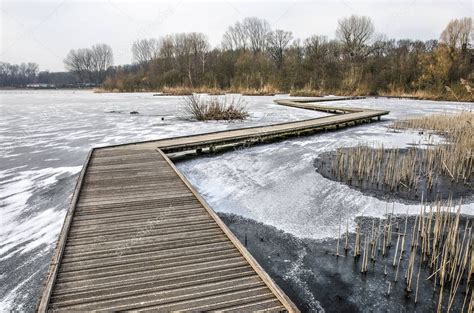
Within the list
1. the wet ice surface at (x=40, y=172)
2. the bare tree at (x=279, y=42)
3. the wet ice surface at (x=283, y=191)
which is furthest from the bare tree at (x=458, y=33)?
the wet ice surface at (x=283, y=191)

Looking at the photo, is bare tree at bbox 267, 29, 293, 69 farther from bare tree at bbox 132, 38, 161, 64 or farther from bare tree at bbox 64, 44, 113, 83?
bare tree at bbox 64, 44, 113, 83

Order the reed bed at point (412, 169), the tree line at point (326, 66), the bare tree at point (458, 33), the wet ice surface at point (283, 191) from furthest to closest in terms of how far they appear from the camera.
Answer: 1. the bare tree at point (458, 33)
2. the tree line at point (326, 66)
3. the reed bed at point (412, 169)
4. the wet ice surface at point (283, 191)

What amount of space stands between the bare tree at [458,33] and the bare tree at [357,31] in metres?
6.07

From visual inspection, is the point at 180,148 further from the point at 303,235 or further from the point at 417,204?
the point at 417,204

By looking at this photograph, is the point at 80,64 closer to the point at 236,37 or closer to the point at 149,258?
the point at 236,37

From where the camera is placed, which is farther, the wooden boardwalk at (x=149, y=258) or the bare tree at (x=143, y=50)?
the bare tree at (x=143, y=50)

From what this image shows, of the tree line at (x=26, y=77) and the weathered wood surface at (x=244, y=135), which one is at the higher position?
the tree line at (x=26, y=77)

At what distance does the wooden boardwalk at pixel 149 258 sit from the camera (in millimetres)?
2025

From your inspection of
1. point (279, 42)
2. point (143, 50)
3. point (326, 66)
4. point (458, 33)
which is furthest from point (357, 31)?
point (143, 50)

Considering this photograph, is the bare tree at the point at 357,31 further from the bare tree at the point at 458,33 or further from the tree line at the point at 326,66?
the bare tree at the point at 458,33

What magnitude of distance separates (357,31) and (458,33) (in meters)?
8.33

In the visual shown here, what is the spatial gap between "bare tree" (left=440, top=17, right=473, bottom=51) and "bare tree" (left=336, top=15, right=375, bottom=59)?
19.9 feet

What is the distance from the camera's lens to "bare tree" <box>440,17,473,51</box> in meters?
25.3

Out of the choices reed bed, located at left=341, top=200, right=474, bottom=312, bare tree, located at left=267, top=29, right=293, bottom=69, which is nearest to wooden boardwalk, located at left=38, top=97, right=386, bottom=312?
reed bed, located at left=341, top=200, right=474, bottom=312
